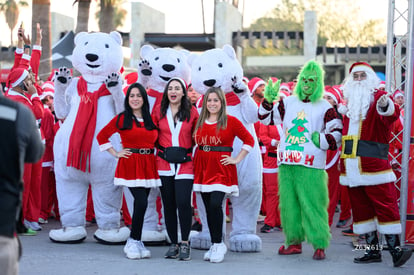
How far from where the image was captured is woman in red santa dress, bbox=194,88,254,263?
23.3 feet

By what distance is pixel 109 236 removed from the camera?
26.2 ft

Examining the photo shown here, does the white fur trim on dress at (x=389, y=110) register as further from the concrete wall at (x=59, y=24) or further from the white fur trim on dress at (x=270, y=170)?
the concrete wall at (x=59, y=24)

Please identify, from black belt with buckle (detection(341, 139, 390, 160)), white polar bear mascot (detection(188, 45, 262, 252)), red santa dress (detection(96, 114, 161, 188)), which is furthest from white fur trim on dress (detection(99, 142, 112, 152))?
black belt with buckle (detection(341, 139, 390, 160))

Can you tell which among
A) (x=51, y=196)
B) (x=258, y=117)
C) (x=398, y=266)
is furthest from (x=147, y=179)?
(x=51, y=196)

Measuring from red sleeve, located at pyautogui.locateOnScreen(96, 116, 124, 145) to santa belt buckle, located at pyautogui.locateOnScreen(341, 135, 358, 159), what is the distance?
7.50 ft

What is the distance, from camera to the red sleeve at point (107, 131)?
290 inches

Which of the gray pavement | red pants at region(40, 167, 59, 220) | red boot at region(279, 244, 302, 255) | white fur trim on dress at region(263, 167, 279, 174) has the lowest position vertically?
the gray pavement

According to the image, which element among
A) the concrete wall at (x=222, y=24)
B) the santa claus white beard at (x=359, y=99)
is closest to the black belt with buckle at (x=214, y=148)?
the santa claus white beard at (x=359, y=99)

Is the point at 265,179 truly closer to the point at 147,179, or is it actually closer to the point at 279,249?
the point at 279,249

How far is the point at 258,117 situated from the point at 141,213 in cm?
162

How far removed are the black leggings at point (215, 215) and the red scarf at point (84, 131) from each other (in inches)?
62.7

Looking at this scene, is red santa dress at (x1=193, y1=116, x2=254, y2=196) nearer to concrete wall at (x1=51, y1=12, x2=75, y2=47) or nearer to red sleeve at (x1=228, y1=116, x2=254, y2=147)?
red sleeve at (x1=228, y1=116, x2=254, y2=147)

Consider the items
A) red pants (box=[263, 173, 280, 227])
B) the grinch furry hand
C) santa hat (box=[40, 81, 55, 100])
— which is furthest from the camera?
santa hat (box=[40, 81, 55, 100])

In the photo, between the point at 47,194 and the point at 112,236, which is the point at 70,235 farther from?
→ the point at 47,194
